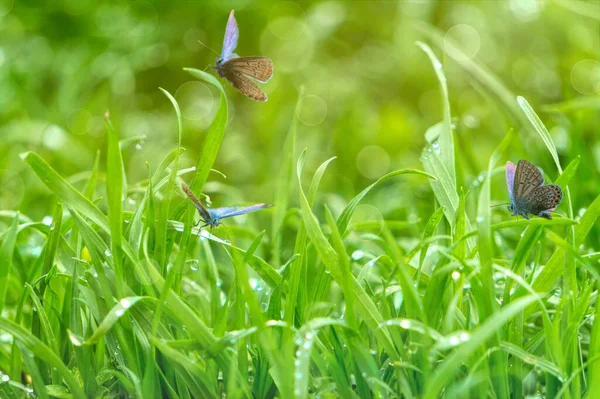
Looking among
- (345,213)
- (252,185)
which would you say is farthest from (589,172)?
(252,185)

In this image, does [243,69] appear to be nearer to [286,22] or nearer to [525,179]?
[525,179]

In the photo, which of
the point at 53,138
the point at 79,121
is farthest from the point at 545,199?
the point at 79,121

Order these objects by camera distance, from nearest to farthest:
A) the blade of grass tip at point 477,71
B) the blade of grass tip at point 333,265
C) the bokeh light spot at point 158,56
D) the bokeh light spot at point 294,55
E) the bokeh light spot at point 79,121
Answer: the blade of grass tip at point 333,265
the blade of grass tip at point 477,71
the bokeh light spot at point 79,121
the bokeh light spot at point 158,56
the bokeh light spot at point 294,55

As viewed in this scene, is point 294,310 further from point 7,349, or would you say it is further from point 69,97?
point 69,97

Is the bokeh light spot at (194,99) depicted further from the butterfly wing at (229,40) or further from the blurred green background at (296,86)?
the butterfly wing at (229,40)

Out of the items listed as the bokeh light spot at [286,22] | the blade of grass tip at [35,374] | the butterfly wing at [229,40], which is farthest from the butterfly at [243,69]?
the bokeh light spot at [286,22]

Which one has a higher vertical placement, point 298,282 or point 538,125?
point 538,125

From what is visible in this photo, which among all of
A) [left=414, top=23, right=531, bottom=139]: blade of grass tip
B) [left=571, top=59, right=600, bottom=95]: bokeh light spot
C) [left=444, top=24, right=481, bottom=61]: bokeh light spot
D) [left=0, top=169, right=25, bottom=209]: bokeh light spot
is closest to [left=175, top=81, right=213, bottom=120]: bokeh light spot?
[left=0, top=169, right=25, bottom=209]: bokeh light spot
